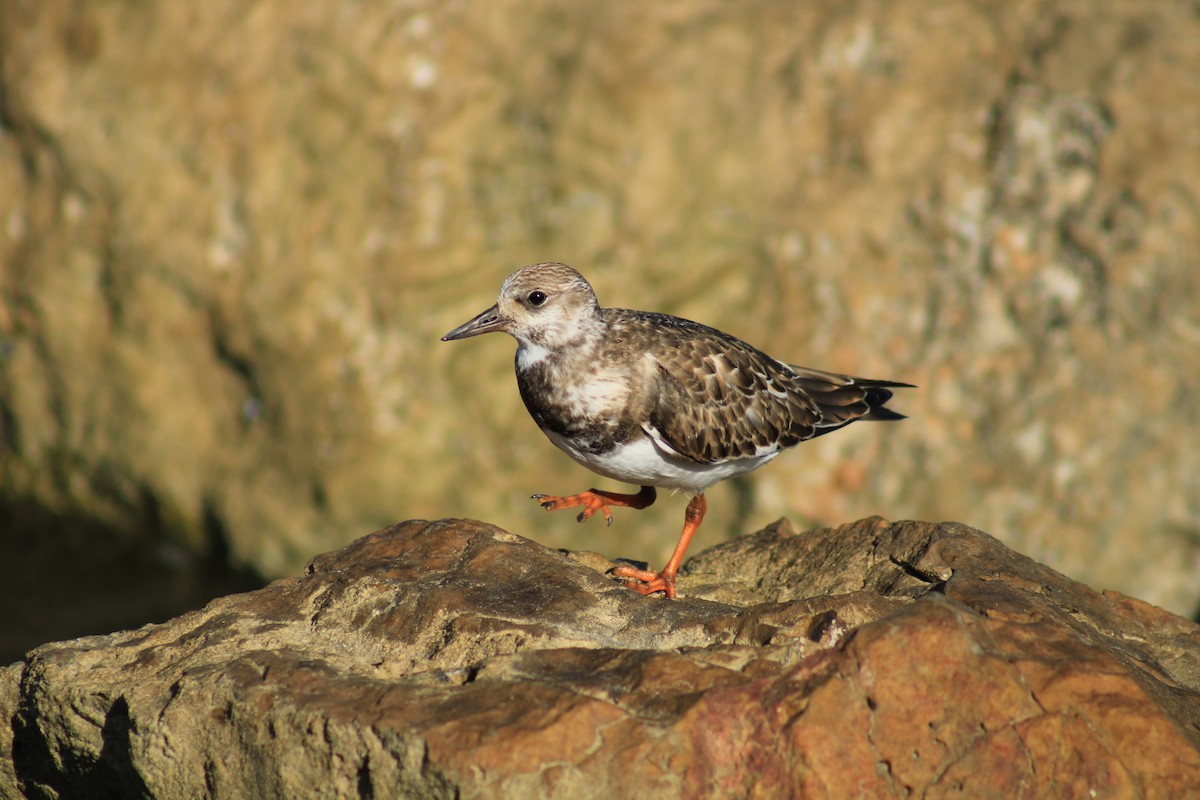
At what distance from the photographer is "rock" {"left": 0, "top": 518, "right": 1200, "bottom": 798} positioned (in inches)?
174

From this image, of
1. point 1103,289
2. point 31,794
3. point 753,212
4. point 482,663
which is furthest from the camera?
point 753,212

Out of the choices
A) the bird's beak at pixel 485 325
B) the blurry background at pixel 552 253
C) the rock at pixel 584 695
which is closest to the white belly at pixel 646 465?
the bird's beak at pixel 485 325

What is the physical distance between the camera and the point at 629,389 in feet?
22.4

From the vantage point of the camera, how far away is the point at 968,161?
11.3m

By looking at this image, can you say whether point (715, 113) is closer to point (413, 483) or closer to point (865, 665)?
point (413, 483)

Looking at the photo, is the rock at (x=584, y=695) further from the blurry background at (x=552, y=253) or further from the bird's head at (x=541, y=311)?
the blurry background at (x=552, y=253)

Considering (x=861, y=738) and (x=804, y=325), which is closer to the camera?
(x=861, y=738)

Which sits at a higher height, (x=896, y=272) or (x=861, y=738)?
(x=896, y=272)

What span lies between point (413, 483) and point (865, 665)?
8.14 meters

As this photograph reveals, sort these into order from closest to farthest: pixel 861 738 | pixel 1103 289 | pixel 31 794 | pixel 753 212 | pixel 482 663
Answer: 1. pixel 861 738
2. pixel 482 663
3. pixel 31 794
4. pixel 1103 289
5. pixel 753 212

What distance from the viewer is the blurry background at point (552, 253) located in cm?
1099

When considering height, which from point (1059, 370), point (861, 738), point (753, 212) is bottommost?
point (861, 738)

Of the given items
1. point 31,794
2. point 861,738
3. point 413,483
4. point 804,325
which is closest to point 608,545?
point 413,483

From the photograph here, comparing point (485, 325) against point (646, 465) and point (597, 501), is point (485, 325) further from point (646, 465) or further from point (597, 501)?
point (597, 501)
